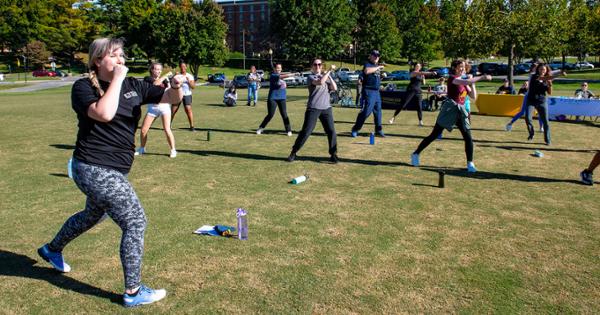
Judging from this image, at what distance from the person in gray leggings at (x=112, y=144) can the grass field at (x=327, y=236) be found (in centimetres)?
52

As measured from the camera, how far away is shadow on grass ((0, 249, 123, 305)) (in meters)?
4.15

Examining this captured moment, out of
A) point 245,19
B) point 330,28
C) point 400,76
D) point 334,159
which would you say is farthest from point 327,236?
point 245,19

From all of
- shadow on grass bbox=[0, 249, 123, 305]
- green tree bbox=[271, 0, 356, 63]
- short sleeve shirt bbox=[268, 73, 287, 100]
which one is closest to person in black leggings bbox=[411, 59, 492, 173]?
short sleeve shirt bbox=[268, 73, 287, 100]

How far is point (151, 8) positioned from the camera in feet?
268

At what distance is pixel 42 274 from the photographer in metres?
4.52

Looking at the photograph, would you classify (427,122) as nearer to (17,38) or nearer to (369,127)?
(369,127)

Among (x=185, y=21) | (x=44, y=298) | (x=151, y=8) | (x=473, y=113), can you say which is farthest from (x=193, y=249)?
(x=151, y=8)

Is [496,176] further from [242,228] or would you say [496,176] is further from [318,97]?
[242,228]

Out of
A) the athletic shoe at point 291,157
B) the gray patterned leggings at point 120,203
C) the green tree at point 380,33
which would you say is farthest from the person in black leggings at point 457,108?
the green tree at point 380,33

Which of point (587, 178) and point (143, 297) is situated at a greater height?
point (587, 178)

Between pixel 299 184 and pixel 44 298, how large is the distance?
180 inches

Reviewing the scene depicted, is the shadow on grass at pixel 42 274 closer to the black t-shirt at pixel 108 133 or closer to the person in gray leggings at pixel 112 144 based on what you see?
the person in gray leggings at pixel 112 144

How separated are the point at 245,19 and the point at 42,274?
118m

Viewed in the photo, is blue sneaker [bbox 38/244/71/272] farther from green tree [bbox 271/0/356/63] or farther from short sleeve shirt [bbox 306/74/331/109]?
green tree [bbox 271/0/356/63]
